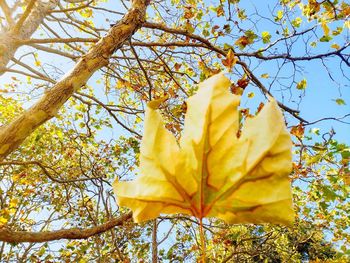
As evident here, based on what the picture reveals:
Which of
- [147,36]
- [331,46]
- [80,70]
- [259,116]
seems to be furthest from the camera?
[147,36]

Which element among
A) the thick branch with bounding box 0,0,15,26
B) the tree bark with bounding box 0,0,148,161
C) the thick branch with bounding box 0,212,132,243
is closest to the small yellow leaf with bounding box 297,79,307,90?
the tree bark with bounding box 0,0,148,161

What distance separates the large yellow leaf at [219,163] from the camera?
400 mm

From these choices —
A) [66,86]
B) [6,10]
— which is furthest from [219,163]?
[6,10]

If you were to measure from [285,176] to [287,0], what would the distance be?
12.7 feet

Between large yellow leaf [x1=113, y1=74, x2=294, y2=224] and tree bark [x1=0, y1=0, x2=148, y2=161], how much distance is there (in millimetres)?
1392

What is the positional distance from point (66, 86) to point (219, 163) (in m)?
1.54

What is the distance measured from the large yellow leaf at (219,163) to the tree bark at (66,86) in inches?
54.8

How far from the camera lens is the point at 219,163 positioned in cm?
43

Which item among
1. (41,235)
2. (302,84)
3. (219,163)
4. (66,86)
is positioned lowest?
(219,163)

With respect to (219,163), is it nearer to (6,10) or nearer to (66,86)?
(66,86)

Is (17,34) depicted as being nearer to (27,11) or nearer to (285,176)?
(27,11)

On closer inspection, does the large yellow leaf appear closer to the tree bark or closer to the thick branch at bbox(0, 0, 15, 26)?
the tree bark

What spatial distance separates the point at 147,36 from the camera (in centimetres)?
564

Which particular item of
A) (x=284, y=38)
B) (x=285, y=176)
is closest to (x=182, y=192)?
(x=285, y=176)
